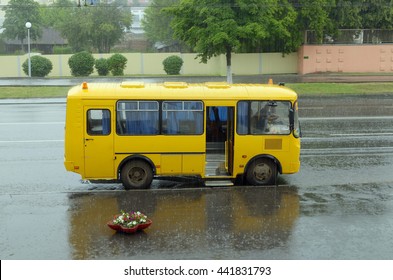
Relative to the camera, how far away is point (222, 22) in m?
31.8

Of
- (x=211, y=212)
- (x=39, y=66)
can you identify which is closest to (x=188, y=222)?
(x=211, y=212)

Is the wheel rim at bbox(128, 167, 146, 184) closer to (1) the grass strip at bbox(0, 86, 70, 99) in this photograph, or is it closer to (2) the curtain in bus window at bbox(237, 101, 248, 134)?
(2) the curtain in bus window at bbox(237, 101, 248, 134)

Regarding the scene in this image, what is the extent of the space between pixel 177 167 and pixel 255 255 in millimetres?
4810

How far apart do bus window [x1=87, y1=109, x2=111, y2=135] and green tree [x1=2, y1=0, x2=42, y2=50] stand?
5959 cm

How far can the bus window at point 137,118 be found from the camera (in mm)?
13148

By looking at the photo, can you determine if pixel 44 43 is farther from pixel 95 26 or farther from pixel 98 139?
pixel 98 139

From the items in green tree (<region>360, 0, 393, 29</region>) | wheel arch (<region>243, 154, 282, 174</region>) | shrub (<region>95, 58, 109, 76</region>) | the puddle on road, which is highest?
green tree (<region>360, 0, 393, 29</region>)

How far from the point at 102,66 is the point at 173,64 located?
6143 mm

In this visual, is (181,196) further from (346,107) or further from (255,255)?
(346,107)

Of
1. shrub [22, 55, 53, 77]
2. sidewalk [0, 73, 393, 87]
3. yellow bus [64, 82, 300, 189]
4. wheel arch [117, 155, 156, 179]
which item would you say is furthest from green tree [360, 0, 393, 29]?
wheel arch [117, 155, 156, 179]

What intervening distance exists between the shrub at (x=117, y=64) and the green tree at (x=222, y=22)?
50.5 ft

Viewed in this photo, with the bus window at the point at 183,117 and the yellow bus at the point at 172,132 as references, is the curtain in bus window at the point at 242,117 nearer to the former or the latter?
the yellow bus at the point at 172,132

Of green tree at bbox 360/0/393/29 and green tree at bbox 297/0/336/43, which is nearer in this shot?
green tree at bbox 297/0/336/43

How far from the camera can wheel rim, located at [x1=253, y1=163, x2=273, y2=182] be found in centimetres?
1359
